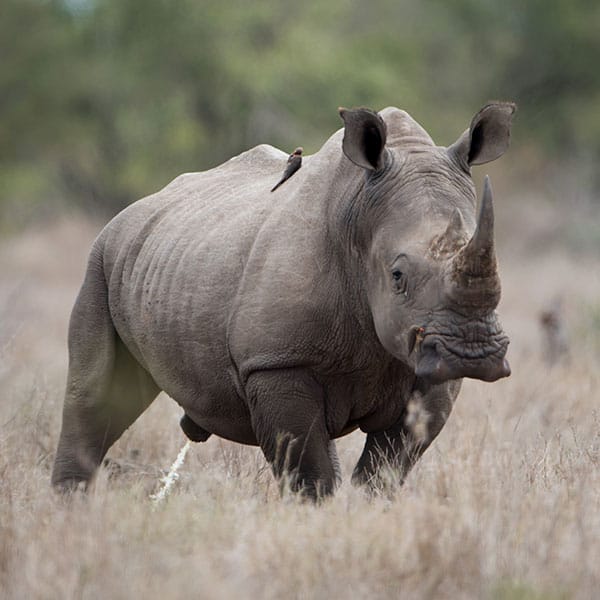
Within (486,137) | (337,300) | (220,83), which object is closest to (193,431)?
(337,300)

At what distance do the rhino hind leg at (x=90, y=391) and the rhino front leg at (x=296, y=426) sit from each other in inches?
57.6

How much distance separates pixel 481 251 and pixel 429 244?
315 mm

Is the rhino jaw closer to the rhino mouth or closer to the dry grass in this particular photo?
the rhino mouth

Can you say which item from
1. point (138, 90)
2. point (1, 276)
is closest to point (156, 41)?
point (138, 90)

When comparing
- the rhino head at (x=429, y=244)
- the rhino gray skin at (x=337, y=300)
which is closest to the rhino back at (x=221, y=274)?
the rhino gray skin at (x=337, y=300)

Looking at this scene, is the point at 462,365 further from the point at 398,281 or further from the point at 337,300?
the point at 337,300

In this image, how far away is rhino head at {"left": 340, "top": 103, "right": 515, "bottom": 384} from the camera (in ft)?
14.4

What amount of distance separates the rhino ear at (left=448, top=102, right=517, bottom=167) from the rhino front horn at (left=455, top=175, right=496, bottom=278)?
0.74 meters

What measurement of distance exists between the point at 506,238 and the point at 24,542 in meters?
23.3

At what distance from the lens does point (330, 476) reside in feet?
16.9

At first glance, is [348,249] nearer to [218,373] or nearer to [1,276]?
[218,373]

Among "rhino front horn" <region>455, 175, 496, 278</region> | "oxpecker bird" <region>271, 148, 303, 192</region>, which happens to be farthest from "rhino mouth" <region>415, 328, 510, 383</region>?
"oxpecker bird" <region>271, 148, 303, 192</region>

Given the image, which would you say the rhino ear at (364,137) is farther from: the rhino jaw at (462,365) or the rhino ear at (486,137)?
the rhino jaw at (462,365)

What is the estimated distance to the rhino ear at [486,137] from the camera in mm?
5023
